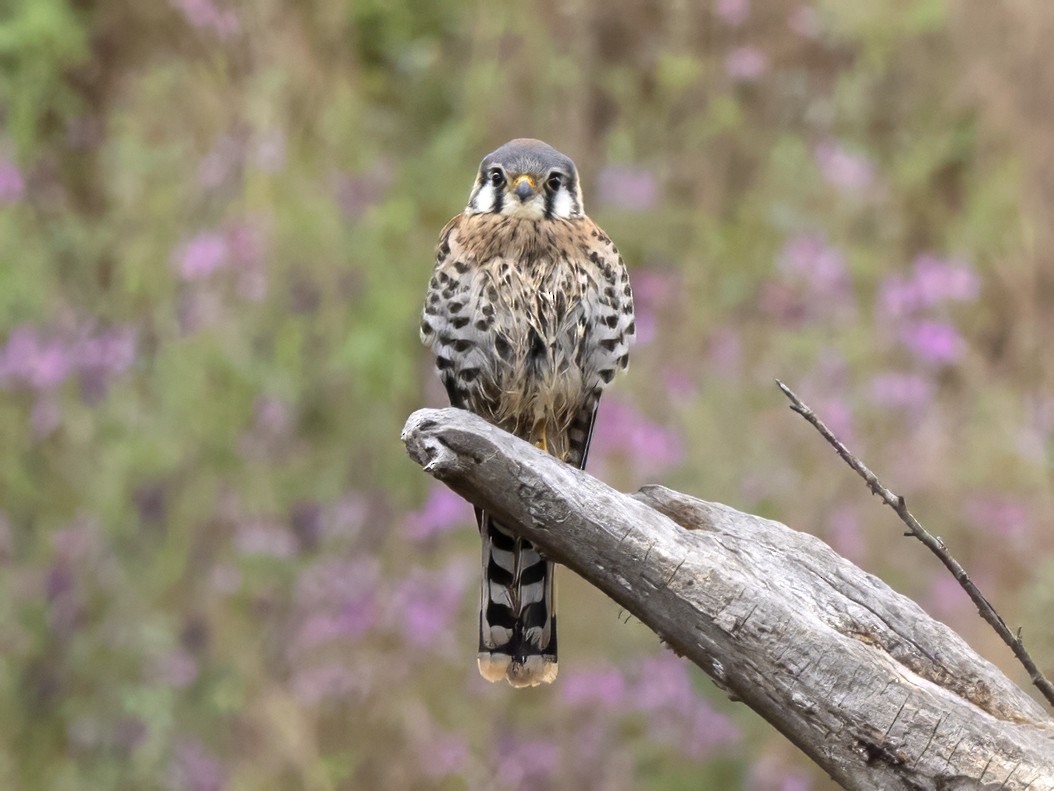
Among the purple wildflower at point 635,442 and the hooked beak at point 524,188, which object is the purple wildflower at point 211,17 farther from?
the hooked beak at point 524,188

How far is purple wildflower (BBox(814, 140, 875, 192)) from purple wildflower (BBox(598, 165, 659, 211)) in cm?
66

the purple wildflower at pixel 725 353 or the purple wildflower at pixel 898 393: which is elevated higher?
the purple wildflower at pixel 725 353

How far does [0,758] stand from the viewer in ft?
11.7

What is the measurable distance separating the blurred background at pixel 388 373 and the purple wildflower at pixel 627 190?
13 millimetres

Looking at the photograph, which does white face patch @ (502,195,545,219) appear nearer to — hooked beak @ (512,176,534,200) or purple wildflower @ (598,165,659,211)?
hooked beak @ (512,176,534,200)

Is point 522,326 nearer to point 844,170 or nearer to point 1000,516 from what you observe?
point 1000,516

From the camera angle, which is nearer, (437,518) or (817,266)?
(437,518)

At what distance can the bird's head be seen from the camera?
2.94 meters

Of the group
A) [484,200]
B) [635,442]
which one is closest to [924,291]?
[635,442]

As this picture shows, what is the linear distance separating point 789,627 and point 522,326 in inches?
44.2

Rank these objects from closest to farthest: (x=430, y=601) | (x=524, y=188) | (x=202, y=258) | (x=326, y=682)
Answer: (x=524, y=188), (x=326, y=682), (x=430, y=601), (x=202, y=258)

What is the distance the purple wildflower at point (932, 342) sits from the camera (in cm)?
450

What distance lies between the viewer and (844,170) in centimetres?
502

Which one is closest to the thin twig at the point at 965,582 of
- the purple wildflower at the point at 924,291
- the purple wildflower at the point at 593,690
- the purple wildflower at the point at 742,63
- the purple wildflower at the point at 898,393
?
the purple wildflower at the point at 593,690
